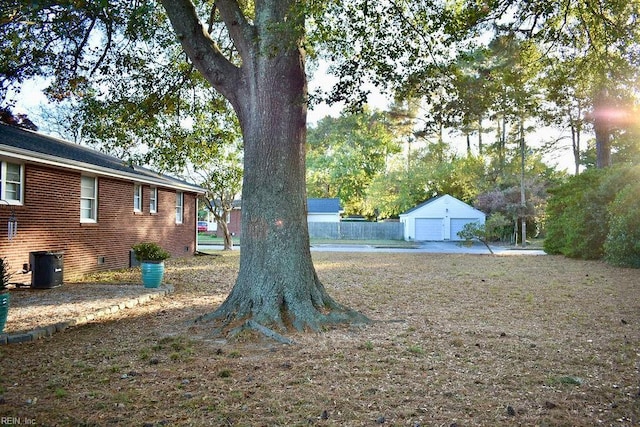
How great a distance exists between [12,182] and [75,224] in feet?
8.10

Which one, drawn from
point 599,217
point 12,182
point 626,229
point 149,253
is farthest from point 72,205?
point 599,217

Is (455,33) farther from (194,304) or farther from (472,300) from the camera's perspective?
(194,304)

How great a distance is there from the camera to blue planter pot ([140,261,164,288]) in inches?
402

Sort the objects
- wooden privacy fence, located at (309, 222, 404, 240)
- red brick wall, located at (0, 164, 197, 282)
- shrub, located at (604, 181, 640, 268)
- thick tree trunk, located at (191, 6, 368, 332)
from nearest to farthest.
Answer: thick tree trunk, located at (191, 6, 368, 332)
red brick wall, located at (0, 164, 197, 282)
shrub, located at (604, 181, 640, 268)
wooden privacy fence, located at (309, 222, 404, 240)

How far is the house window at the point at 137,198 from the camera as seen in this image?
16.0m

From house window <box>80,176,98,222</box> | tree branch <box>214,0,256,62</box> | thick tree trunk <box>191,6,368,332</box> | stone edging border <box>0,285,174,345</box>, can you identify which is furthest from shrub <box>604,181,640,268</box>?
house window <box>80,176,98,222</box>

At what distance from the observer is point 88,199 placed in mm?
13328

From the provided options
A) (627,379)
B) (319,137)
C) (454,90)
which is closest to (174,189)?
(454,90)

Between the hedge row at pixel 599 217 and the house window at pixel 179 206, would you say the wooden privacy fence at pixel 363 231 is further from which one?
the house window at pixel 179 206

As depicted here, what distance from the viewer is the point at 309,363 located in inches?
191

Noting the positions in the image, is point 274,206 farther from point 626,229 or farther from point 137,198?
point 626,229

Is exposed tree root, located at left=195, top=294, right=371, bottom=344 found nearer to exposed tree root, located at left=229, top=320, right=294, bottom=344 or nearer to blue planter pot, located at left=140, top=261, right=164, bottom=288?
exposed tree root, located at left=229, top=320, right=294, bottom=344

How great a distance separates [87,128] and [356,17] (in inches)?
287

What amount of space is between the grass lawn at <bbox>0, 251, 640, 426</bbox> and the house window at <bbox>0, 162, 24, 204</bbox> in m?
4.55
